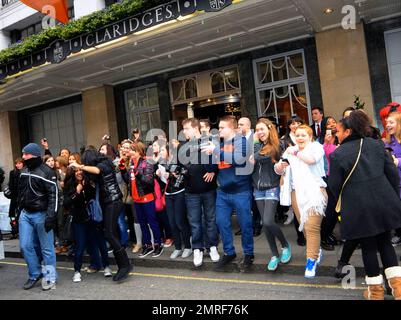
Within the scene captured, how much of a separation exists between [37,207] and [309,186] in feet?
12.6

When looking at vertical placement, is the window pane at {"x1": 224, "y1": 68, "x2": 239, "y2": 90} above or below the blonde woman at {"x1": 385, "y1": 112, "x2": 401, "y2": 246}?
above

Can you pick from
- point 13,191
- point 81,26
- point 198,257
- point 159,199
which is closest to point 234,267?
point 198,257

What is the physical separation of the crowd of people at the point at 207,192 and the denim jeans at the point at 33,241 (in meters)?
0.01

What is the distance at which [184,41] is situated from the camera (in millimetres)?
9516

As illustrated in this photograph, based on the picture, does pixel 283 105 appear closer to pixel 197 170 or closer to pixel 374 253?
pixel 197 170

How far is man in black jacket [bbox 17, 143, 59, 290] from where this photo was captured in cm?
557

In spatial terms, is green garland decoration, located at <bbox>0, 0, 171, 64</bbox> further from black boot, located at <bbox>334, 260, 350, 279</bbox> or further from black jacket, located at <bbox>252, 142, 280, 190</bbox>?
black boot, located at <bbox>334, 260, 350, 279</bbox>

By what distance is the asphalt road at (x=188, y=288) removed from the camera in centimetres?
443

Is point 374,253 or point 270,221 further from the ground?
point 270,221

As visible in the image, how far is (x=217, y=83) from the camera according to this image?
11734 mm

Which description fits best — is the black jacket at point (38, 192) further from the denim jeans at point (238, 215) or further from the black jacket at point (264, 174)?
the black jacket at point (264, 174)

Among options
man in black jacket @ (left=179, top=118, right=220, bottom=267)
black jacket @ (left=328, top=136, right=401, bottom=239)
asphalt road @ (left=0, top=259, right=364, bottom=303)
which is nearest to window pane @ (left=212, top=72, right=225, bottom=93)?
man in black jacket @ (left=179, top=118, right=220, bottom=267)

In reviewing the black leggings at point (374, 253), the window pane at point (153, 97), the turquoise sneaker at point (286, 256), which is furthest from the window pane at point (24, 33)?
the black leggings at point (374, 253)

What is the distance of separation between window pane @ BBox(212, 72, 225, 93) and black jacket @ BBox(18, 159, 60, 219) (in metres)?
7.09
